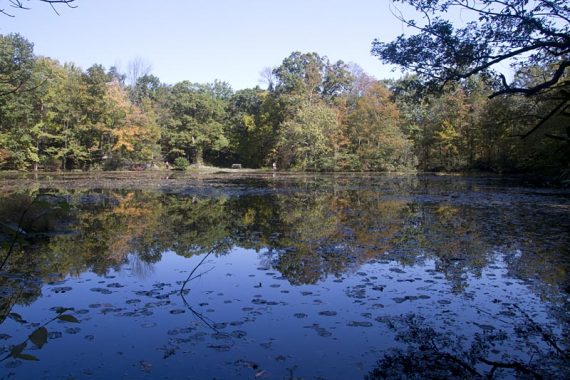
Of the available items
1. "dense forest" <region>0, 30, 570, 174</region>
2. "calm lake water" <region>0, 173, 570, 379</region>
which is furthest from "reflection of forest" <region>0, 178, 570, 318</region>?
"dense forest" <region>0, 30, 570, 174</region>

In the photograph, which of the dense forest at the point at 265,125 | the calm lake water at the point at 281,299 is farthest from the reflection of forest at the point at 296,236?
the dense forest at the point at 265,125

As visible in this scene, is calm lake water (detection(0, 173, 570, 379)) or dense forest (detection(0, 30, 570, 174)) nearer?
calm lake water (detection(0, 173, 570, 379))

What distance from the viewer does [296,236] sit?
10062 mm

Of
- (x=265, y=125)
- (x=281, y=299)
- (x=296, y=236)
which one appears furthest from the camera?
(x=265, y=125)

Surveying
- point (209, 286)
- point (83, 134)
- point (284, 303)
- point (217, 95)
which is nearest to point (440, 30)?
point (284, 303)

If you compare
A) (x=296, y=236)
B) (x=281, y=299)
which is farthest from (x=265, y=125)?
(x=281, y=299)

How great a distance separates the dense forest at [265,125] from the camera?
3762cm

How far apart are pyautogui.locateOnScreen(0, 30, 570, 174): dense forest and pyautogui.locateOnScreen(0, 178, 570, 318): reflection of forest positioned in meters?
19.4

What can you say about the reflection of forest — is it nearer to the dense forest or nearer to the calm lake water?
the calm lake water

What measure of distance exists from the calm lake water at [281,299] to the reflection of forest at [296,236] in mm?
64

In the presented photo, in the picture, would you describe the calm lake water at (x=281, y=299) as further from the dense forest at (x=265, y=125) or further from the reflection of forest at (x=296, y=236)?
the dense forest at (x=265, y=125)

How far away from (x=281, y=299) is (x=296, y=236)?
4408 mm

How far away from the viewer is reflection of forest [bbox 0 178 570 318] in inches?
286

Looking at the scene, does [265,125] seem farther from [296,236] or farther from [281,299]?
[281,299]
